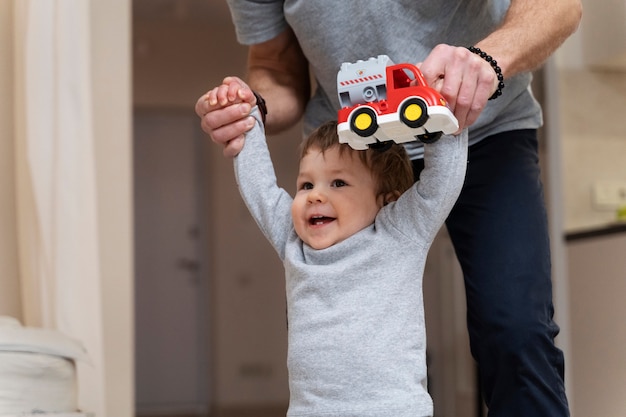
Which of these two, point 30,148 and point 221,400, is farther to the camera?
point 221,400

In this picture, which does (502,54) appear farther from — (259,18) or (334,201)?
(259,18)

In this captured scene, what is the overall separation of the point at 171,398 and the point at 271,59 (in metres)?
4.41

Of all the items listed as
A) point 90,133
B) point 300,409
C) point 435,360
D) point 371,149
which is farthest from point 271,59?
point 435,360

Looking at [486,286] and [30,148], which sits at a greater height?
[30,148]

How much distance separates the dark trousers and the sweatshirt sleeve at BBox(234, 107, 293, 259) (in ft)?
0.84

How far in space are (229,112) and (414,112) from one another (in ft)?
1.14

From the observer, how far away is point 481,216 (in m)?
1.30

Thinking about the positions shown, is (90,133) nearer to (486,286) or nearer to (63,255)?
(63,255)

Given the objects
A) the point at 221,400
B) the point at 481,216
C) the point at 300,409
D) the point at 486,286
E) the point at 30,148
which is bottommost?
the point at 221,400

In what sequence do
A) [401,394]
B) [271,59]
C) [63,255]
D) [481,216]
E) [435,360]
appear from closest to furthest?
1. [401,394]
2. [481,216]
3. [271,59]
4. [63,255]
5. [435,360]

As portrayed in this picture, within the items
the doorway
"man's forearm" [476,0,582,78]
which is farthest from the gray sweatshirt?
the doorway

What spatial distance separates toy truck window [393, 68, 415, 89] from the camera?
1.04m

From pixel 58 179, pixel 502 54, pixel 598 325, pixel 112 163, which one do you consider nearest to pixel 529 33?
pixel 502 54

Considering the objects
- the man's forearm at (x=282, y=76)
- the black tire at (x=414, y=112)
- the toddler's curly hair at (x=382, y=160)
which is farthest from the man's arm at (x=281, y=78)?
the black tire at (x=414, y=112)
